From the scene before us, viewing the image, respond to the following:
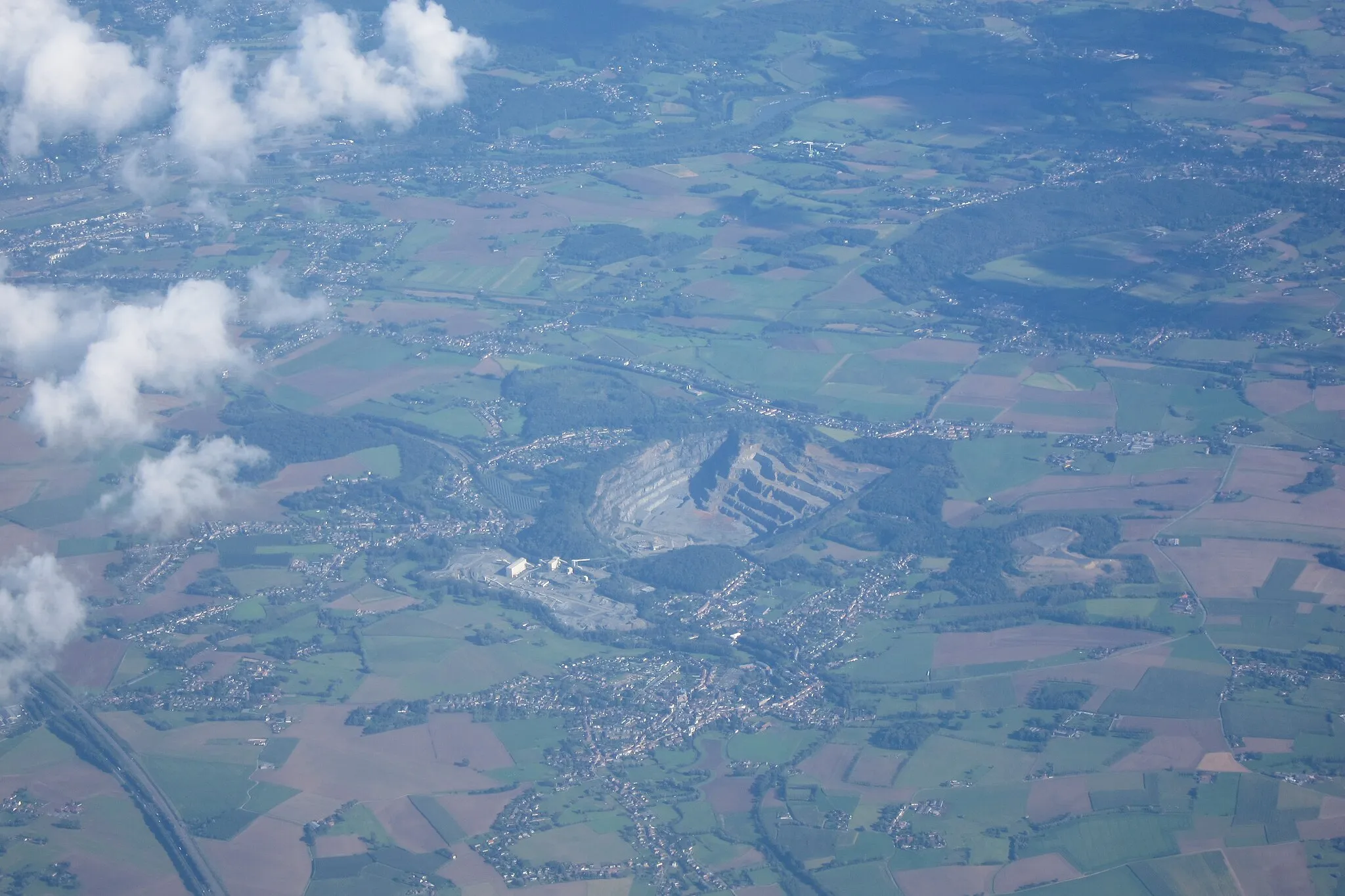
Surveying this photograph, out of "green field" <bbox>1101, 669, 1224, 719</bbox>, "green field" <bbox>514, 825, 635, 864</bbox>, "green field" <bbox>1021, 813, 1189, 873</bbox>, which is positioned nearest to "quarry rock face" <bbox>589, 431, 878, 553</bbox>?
"green field" <bbox>1101, 669, 1224, 719</bbox>

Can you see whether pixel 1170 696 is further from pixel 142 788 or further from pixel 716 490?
pixel 142 788

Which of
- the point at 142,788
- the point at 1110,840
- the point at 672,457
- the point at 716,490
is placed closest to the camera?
the point at 1110,840

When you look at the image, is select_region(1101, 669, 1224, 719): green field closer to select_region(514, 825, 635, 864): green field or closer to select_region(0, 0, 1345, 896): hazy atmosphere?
select_region(0, 0, 1345, 896): hazy atmosphere

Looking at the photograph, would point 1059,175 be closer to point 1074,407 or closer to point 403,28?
point 1074,407

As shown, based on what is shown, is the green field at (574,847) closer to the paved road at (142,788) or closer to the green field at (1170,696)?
the paved road at (142,788)

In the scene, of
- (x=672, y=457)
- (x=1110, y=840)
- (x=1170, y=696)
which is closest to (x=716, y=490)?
(x=672, y=457)

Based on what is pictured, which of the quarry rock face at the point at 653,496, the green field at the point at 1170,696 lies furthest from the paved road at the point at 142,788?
the green field at the point at 1170,696

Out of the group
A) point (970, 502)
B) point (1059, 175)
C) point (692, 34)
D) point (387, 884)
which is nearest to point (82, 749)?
point (387, 884)
